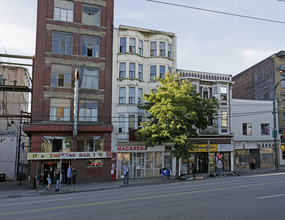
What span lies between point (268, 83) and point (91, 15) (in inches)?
1056

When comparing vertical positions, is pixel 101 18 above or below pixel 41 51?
above

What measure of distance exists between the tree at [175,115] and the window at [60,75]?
886 cm

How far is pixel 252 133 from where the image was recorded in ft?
114

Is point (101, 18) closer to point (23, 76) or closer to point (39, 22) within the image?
point (39, 22)

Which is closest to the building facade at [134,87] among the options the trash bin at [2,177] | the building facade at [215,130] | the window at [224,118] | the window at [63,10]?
the building facade at [215,130]

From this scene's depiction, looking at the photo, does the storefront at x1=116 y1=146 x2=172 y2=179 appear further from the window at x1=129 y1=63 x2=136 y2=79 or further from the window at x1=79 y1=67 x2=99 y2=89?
the window at x1=129 y1=63 x2=136 y2=79

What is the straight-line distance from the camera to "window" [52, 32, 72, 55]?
90.0ft

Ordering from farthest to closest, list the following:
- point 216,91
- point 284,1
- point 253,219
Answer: point 216,91 < point 284,1 < point 253,219

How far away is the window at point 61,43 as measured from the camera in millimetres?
27422

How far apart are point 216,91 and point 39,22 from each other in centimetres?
2176

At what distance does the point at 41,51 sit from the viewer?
26750 millimetres

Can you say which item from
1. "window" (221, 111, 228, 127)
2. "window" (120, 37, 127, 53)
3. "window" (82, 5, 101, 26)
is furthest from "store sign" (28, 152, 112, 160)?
"window" (221, 111, 228, 127)

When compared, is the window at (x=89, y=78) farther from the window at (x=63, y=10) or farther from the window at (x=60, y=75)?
the window at (x=63, y=10)

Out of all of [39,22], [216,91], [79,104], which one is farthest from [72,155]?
[216,91]
